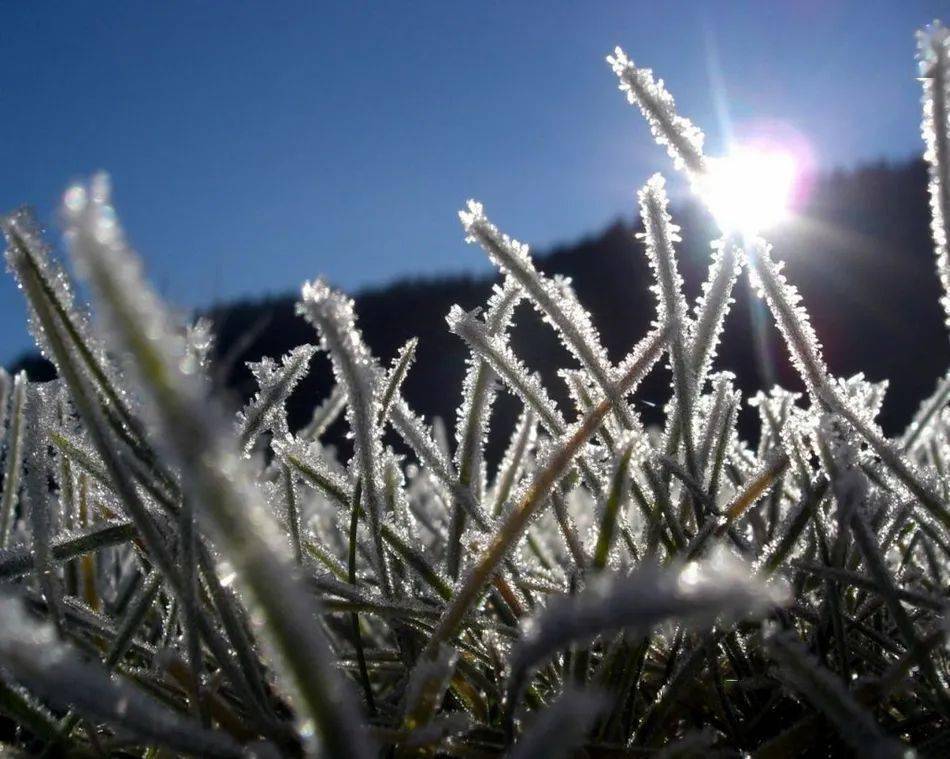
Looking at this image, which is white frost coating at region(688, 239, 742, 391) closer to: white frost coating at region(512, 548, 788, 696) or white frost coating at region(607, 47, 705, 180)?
white frost coating at region(607, 47, 705, 180)

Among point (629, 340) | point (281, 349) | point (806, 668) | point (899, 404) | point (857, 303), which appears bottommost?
point (806, 668)

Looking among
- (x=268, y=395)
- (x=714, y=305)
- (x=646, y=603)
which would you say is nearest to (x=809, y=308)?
(x=714, y=305)

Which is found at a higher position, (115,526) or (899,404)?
(899,404)

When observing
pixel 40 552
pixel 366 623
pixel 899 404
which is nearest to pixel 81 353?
pixel 40 552

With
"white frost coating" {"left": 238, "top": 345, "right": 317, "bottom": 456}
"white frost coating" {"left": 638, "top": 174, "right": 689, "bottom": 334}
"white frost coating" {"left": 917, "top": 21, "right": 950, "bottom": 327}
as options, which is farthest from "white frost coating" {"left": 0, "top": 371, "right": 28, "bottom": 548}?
"white frost coating" {"left": 917, "top": 21, "right": 950, "bottom": 327}

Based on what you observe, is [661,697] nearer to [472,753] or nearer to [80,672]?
[472,753]

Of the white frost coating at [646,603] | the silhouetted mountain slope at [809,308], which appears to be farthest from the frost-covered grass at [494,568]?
the silhouetted mountain slope at [809,308]

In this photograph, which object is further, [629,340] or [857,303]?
[629,340]

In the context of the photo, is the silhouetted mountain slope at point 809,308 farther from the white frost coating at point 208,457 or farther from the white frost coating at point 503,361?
the white frost coating at point 208,457
